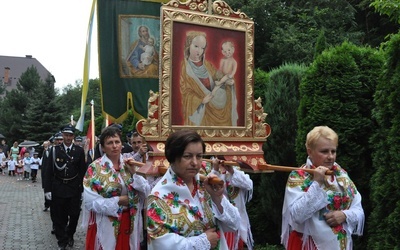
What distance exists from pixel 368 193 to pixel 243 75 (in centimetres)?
246

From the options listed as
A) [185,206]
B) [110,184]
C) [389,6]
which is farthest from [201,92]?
[389,6]

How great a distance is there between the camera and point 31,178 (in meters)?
25.7

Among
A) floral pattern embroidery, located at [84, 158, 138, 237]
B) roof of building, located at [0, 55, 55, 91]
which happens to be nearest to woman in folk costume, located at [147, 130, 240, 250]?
floral pattern embroidery, located at [84, 158, 138, 237]

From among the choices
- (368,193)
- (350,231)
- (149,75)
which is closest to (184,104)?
(149,75)

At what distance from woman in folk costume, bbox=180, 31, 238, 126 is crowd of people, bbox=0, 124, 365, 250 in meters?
0.59

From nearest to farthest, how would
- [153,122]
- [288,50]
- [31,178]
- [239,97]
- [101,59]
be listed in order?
[153,122] < [239,97] < [101,59] < [288,50] < [31,178]

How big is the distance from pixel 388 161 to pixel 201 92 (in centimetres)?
224

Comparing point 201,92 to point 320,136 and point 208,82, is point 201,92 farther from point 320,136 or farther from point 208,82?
point 320,136

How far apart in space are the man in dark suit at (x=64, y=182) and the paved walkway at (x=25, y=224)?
57cm

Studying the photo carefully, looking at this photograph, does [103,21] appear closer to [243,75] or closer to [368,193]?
[243,75]

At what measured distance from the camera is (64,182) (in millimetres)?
8789

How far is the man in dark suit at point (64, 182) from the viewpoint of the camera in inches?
345

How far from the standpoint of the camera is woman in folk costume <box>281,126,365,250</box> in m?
4.17

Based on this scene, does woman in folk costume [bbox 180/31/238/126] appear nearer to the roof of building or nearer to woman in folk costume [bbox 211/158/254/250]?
Answer: woman in folk costume [bbox 211/158/254/250]
